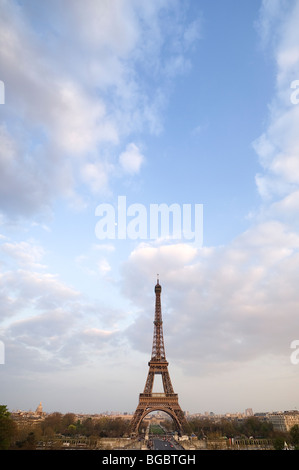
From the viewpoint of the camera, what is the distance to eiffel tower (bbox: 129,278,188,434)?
63.3m

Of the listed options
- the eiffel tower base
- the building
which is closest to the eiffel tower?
the eiffel tower base

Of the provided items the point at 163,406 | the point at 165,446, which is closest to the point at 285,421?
the point at 163,406

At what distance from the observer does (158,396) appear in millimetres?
65500

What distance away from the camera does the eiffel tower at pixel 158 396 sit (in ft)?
208

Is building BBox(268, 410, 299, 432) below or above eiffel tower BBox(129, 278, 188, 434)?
below

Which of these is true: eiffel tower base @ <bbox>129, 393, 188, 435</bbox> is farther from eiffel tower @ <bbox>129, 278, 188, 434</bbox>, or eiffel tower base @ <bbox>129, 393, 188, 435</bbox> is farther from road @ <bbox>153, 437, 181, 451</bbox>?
road @ <bbox>153, 437, 181, 451</bbox>

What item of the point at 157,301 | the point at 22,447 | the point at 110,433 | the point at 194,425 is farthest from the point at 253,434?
the point at 22,447

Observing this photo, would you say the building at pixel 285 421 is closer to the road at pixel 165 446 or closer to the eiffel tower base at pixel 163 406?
the eiffel tower base at pixel 163 406

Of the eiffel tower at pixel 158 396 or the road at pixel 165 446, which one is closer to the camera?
the road at pixel 165 446

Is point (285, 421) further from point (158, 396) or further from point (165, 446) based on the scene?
point (165, 446)

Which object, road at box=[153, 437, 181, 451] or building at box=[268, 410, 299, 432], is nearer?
road at box=[153, 437, 181, 451]

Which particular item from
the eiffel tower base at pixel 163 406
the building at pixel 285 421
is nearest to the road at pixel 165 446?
the eiffel tower base at pixel 163 406
